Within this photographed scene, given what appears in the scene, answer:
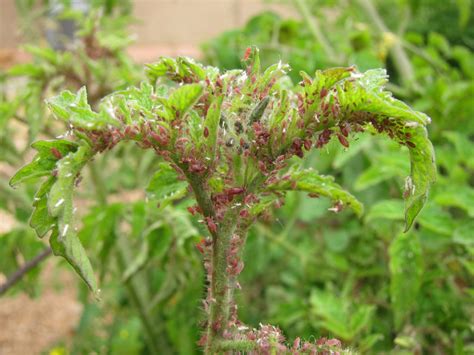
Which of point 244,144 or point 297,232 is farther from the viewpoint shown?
point 297,232

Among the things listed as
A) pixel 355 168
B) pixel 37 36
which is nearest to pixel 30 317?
pixel 37 36

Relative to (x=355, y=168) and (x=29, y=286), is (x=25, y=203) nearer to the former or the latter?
(x=29, y=286)

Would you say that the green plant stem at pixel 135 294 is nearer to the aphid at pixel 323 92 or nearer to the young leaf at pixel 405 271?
the young leaf at pixel 405 271

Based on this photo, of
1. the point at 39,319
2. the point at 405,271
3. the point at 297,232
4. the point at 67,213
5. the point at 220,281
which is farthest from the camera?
the point at 39,319

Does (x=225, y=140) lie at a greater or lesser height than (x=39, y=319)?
greater

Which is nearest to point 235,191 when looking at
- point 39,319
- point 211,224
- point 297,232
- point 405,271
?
point 211,224

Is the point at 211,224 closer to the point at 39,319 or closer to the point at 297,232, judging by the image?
the point at 297,232

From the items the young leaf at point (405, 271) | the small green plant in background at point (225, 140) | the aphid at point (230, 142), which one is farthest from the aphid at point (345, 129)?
the young leaf at point (405, 271)
